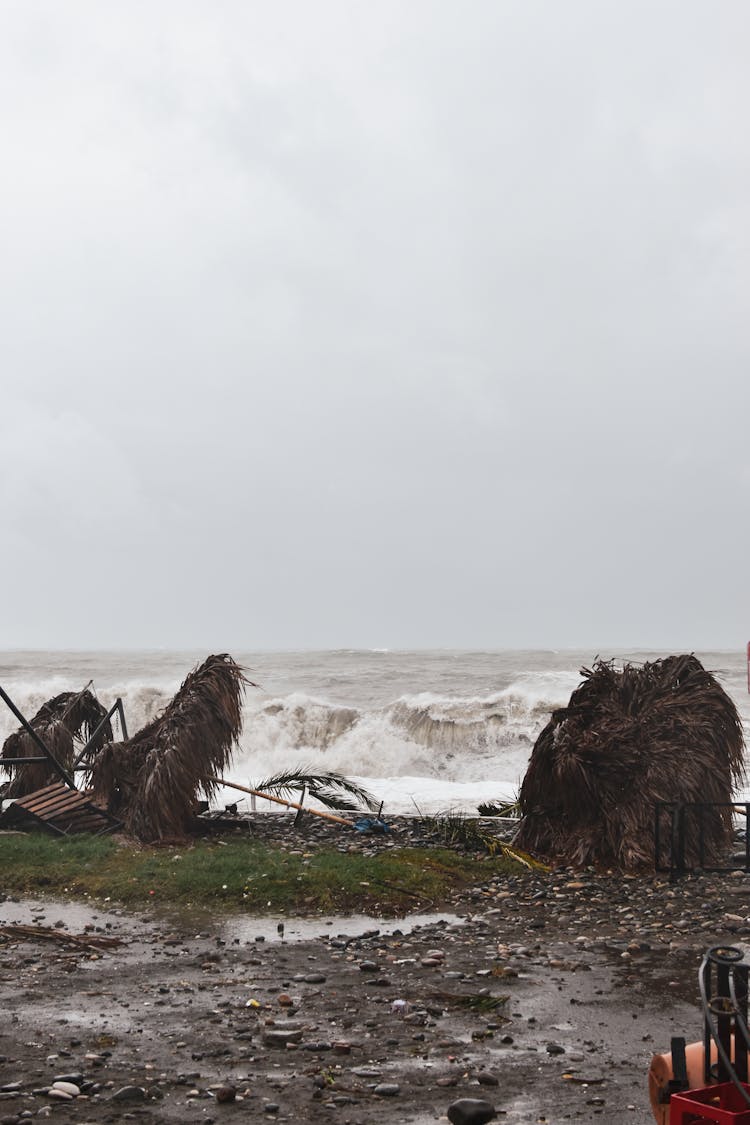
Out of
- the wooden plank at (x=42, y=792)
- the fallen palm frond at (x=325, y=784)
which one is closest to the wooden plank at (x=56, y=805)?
the wooden plank at (x=42, y=792)

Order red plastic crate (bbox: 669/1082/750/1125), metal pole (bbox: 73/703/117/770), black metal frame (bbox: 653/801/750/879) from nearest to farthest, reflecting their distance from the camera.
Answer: red plastic crate (bbox: 669/1082/750/1125), black metal frame (bbox: 653/801/750/879), metal pole (bbox: 73/703/117/770)

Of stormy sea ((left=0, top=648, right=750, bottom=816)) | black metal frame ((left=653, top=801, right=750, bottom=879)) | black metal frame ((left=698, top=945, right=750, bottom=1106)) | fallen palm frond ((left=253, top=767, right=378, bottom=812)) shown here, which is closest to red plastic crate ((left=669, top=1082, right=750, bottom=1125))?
black metal frame ((left=698, top=945, right=750, bottom=1106))

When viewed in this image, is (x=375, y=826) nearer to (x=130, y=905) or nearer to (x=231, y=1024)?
(x=130, y=905)

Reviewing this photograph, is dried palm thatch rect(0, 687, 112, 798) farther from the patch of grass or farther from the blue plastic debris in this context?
the blue plastic debris

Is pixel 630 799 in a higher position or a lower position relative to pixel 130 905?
higher

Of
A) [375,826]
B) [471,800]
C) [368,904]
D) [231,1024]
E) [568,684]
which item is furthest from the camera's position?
[568,684]

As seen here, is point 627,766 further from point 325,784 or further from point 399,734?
point 399,734

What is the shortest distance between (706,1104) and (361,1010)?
15.8 ft

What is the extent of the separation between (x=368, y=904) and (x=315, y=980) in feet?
12.7

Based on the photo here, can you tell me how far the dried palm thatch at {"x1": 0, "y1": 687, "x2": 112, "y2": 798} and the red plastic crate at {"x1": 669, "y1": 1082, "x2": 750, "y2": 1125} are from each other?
17.1 meters

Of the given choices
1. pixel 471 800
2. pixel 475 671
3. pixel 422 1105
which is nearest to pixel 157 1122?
pixel 422 1105

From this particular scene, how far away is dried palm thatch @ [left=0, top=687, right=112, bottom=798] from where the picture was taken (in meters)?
20.9

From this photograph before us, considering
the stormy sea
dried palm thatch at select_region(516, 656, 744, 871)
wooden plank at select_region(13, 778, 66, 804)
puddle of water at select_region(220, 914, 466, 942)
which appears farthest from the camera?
the stormy sea

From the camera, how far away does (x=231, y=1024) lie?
8.86m
